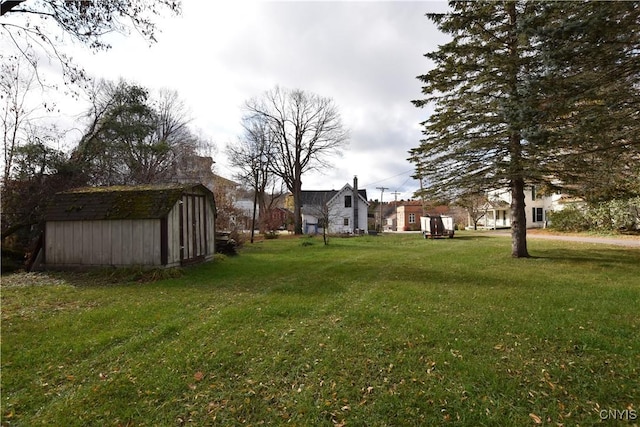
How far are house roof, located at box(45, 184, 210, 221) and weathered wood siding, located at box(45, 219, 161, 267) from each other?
0.66 feet

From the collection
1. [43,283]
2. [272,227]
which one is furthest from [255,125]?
[43,283]

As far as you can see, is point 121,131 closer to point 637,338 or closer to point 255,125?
point 255,125

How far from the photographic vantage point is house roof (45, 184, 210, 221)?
10.5 meters

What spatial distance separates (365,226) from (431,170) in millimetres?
26340

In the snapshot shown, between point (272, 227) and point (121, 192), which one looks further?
point (272, 227)

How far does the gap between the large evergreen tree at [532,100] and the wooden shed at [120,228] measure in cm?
983

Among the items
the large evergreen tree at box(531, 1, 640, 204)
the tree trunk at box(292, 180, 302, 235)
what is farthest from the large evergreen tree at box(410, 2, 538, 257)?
the tree trunk at box(292, 180, 302, 235)

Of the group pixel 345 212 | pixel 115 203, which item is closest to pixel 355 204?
pixel 345 212

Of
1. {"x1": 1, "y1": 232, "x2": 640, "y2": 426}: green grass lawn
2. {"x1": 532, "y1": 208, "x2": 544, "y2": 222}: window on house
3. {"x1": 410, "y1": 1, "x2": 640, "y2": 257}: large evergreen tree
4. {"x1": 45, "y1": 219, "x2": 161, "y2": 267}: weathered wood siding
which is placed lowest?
{"x1": 1, "y1": 232, "x2": 640, "y2": 426}: green grass lawn

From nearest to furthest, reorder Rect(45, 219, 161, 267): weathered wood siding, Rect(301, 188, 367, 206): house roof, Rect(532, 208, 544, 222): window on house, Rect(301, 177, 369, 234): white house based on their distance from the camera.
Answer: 1. Rect(45, 219, 161, 267): weathered wood siding
2. Rect(532, 208, 544, 222): window on house
3. Rect(301, 177, 369, 234): white house
4. Rect(301, 188, 367, 206): house roof

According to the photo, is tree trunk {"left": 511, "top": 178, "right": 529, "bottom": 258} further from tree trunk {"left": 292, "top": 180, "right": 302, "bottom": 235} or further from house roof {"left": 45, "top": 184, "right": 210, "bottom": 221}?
tree trunk {"left": 292, "top": 180, "right": 302, "bottom": 235}

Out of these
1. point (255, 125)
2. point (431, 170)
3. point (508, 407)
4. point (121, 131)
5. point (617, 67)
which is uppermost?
point (255, 125)

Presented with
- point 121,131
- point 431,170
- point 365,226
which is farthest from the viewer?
point 365,226

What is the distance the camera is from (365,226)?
3966 centimetres
